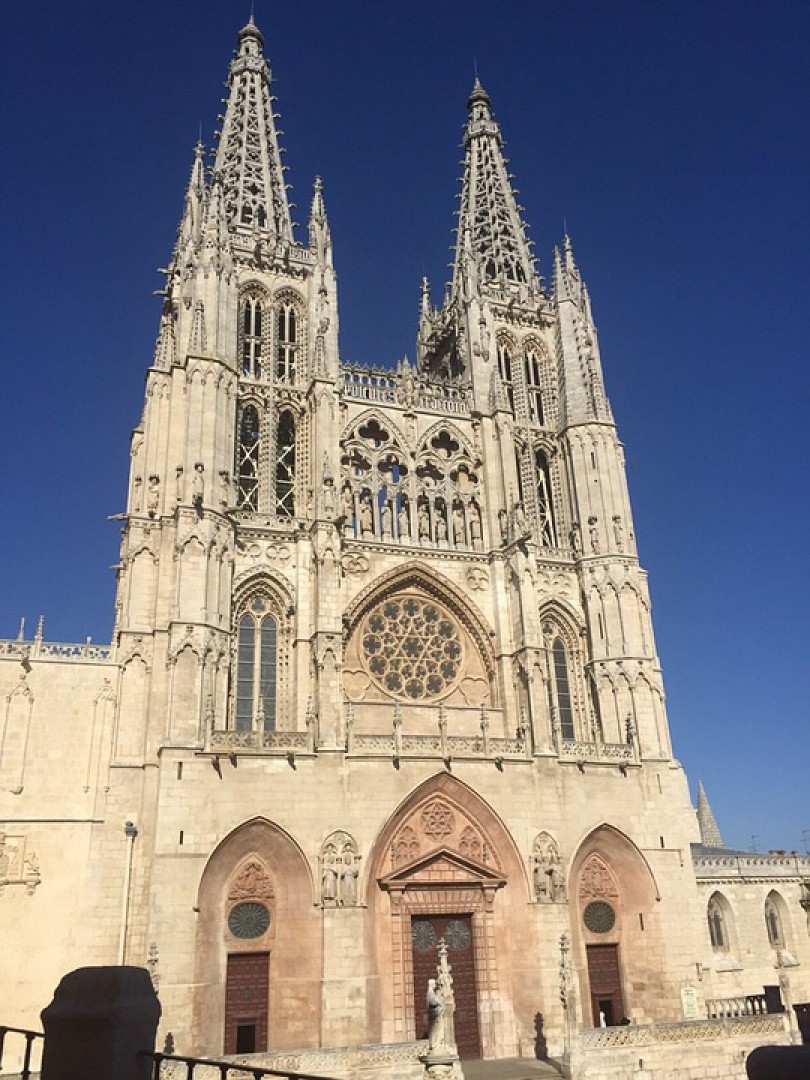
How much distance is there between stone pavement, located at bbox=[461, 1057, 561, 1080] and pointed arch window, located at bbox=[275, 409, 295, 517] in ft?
53.9

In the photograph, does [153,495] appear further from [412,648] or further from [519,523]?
[519,523]

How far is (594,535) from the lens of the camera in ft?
100

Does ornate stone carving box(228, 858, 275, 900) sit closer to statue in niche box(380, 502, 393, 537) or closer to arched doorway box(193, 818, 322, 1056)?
arched doorway box(193, 818, 322, 1056)

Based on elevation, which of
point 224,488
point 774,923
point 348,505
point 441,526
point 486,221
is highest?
point 486,221

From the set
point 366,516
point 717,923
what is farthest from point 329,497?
point 717,923

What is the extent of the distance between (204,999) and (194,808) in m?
4.29

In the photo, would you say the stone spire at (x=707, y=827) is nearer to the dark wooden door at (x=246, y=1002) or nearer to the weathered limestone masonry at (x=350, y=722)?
the weathered limestone masonry at (x=350, y=722)

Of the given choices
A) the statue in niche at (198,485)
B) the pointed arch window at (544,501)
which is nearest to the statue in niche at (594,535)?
the pointed arch window at (544,501)

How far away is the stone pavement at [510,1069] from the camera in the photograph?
19.8m

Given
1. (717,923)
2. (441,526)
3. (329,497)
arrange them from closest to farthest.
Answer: (329,497) < (441,526) < (717,923)

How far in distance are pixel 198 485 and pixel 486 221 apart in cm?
2120

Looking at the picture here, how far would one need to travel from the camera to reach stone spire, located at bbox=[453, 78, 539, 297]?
36.8 meters

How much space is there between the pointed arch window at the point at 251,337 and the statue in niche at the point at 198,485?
214 inches

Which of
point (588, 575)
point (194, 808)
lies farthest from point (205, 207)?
point (194, 808)
